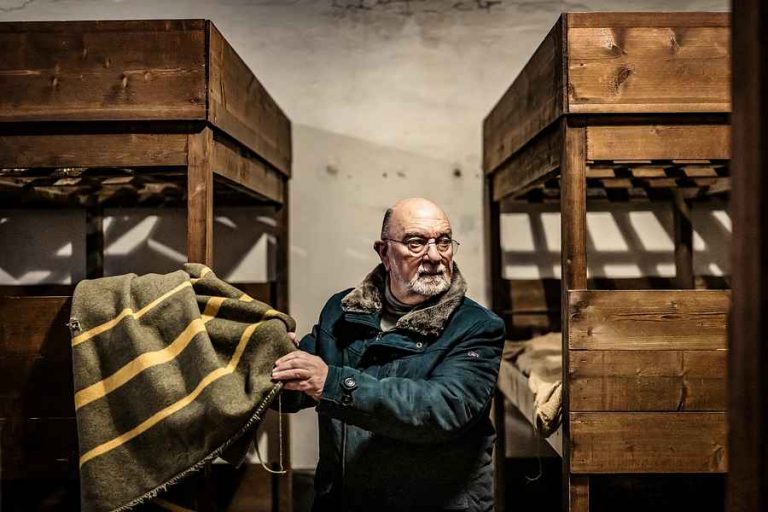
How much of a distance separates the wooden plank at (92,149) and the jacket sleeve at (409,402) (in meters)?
0.82

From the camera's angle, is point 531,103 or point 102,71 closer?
point 102,71

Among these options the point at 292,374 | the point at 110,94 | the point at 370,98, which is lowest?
the point at 292,374

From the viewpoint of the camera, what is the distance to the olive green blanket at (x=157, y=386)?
187cm

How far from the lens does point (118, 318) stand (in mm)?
1945

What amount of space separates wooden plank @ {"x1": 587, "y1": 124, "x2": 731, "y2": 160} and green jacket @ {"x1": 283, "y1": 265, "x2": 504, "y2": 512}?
0.60m

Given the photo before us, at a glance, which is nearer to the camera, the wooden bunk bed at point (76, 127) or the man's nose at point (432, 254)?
the wooden bunk bed at point (76, 127)

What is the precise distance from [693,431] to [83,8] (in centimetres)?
350

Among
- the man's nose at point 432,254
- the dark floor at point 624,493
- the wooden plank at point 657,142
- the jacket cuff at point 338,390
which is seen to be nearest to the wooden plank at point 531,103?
the wooden plank at point 657,142

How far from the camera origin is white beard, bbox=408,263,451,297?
2223 millimetres

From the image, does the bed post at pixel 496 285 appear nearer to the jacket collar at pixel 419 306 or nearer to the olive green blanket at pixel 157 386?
the jacket collar at pixel 419 306

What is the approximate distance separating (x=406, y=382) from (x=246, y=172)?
1.16 meters

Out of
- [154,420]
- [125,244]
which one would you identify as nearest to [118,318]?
[154,420]

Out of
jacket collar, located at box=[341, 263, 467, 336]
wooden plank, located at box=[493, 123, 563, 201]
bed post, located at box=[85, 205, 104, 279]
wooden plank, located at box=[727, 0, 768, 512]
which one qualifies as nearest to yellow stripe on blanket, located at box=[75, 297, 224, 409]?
jacket collar, located at box=[341, 263, 467, 336]

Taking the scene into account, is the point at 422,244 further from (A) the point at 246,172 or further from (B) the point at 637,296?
(A) the point at 246,172
